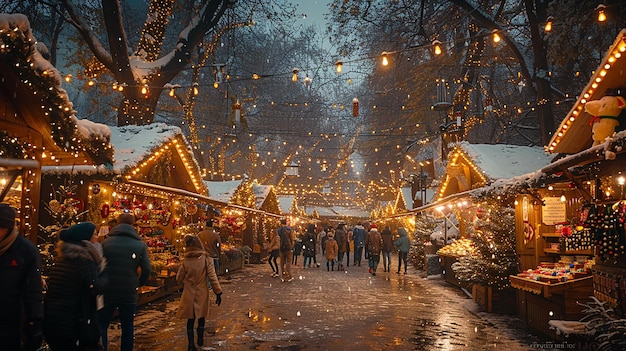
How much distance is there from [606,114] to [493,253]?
436 centimetres

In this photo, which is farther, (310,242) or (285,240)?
(310,242)

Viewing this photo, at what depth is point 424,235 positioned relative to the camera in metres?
22.1

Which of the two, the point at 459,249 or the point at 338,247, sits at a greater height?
the point at 459,249

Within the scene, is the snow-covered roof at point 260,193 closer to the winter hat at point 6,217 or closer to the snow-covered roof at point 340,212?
the winter hat at point 6,217

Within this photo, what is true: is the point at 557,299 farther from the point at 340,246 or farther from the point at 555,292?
the point at 340,246

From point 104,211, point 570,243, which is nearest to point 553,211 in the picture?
point 570,243

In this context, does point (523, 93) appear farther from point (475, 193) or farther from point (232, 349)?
point (232, 349)

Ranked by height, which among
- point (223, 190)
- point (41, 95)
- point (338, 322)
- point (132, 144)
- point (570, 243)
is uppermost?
point (132, 144)

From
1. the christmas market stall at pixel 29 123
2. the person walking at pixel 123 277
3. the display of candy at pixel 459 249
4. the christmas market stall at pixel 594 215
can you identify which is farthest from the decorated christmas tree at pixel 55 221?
the display of candy at pixel 459 249

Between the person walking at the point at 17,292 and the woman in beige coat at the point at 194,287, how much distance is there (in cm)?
313

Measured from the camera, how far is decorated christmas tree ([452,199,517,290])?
10.7 m

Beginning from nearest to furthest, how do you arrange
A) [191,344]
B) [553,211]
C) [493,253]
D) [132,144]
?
[191,344] < [553,211] < [493,253] < [132,144]

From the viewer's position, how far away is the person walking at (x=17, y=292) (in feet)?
12.9

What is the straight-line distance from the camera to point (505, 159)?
14062 mm
